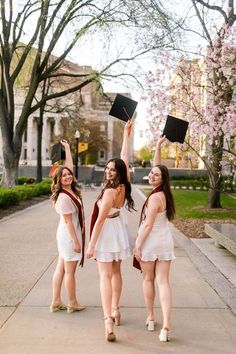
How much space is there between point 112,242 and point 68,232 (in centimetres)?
67

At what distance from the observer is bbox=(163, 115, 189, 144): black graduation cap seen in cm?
586

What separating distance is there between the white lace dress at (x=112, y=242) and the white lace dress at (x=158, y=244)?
21cm

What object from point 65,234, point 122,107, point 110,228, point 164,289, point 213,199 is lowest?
point 213,199

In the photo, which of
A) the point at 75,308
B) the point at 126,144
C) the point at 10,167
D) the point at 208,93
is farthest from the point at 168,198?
the point at 10,167

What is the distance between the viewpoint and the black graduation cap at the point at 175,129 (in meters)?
5.86

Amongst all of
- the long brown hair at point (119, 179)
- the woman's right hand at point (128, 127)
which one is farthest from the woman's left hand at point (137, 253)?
the woman's right hand at point (128, 127)

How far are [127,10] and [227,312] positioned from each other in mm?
16161

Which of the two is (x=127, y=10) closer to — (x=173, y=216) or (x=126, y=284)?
(x=126, y=284)

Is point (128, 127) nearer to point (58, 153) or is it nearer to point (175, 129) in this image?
point (175, 129)

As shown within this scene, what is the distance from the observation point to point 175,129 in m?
Answer: 5.90

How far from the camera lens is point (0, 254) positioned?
9000mm

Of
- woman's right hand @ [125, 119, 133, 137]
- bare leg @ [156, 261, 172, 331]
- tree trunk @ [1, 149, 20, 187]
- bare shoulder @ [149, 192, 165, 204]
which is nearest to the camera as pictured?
bare leg @ [156, 261, 172, 331]

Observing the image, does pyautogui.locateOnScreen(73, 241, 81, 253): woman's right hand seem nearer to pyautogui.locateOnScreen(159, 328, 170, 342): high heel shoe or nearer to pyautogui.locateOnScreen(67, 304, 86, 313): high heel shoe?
pyautogui.locateOnScreen(67, 304, 86, 313): high heel shoe

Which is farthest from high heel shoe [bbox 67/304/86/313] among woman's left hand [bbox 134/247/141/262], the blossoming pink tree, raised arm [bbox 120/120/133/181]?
the blossoming pink tree
